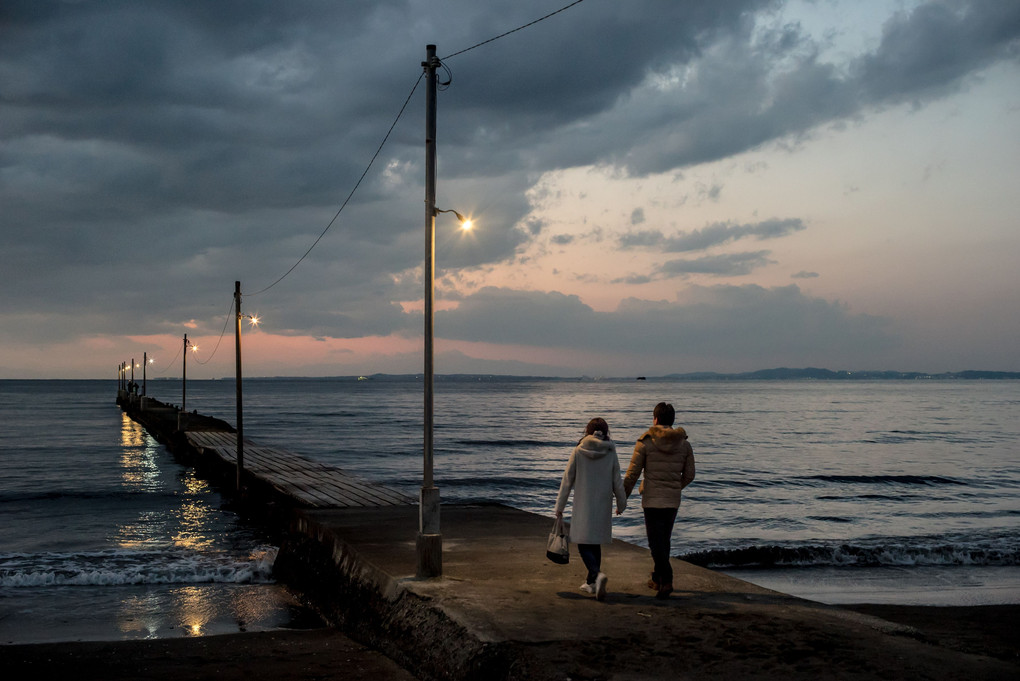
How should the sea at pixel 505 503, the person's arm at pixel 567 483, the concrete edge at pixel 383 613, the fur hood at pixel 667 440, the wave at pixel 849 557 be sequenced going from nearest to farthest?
the concrete edge at pixel 383 613, the person's arm at pixel 567 483, the fur hood at pixel 667 440, the sea at pixel 505 503, the wave at pixel 849 557

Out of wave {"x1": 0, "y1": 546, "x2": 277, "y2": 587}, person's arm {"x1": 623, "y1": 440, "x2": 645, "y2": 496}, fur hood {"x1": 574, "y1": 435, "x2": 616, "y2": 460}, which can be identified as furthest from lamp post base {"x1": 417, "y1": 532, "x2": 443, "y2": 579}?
wave {"x1": 0, "y1": 546, "x2": 277, "y2": 587}

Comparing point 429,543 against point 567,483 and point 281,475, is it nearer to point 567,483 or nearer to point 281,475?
point 567,483

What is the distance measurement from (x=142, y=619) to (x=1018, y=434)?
2366 inches

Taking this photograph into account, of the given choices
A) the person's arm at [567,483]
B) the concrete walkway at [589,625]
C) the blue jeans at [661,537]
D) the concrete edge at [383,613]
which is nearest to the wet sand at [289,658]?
the concrete walkway at [589,625]

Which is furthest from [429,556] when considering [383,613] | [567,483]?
[567,483]

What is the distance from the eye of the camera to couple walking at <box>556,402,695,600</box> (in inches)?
317

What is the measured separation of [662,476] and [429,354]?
9.35 feet

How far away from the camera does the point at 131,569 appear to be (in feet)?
46.6

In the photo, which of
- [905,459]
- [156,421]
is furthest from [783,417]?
[156,421]

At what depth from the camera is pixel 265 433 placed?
57.8 meters

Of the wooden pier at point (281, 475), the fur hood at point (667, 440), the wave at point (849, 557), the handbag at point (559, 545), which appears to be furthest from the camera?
the wooden pier at point (281, 475)

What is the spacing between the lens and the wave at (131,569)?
13.6 meters

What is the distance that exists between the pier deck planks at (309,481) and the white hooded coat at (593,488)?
8915 mm

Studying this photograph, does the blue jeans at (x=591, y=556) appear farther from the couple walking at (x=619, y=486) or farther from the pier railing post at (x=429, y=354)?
the pier railing post at (x=429, y=354)
